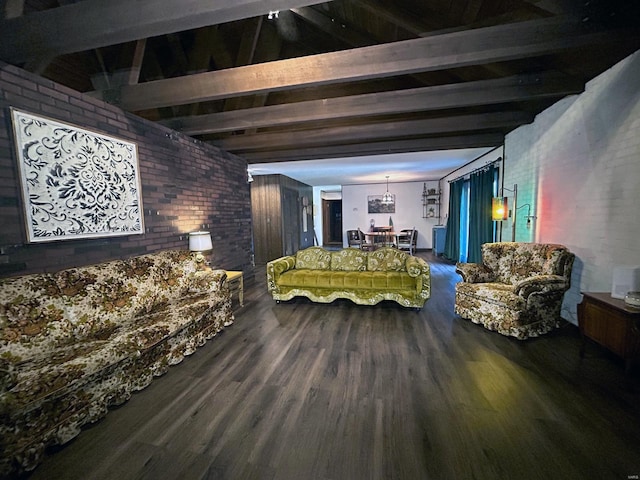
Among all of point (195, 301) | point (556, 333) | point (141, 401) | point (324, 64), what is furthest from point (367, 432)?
point (324, 64)

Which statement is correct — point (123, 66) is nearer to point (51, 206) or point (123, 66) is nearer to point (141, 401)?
point (51, 206)

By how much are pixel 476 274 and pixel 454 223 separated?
13.2 ft

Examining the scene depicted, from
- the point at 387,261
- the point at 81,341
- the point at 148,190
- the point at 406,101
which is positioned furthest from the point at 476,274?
the point at 148,190

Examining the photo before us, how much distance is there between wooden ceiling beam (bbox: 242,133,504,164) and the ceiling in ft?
0.08

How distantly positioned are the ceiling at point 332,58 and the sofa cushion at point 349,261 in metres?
1.81

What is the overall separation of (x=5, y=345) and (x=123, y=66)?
2836 mm

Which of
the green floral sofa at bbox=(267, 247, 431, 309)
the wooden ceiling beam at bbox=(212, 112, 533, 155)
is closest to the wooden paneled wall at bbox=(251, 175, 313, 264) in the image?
the wooden ceiling beam at bbox=(212, 112, 533, 155)

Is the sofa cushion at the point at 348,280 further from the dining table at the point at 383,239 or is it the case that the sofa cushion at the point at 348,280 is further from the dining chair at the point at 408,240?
the dining table at the point at 383,239

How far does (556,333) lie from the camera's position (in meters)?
2.81

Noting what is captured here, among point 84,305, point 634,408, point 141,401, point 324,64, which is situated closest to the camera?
point 634,408

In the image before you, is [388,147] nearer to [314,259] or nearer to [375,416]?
[314,259]

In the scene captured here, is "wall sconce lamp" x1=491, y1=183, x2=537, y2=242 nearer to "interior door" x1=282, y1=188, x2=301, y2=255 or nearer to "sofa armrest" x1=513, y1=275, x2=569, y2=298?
"sofa armrest" x1=513, y1=275, x2=569, y2=298

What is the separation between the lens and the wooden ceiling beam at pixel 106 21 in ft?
5.50

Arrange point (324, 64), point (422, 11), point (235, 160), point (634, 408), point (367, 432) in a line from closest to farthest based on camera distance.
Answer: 1. point (367, 432)
2. point (634, 408)
3. point (324, 64)
4. point (422, 11)
5. point (235, 160)
